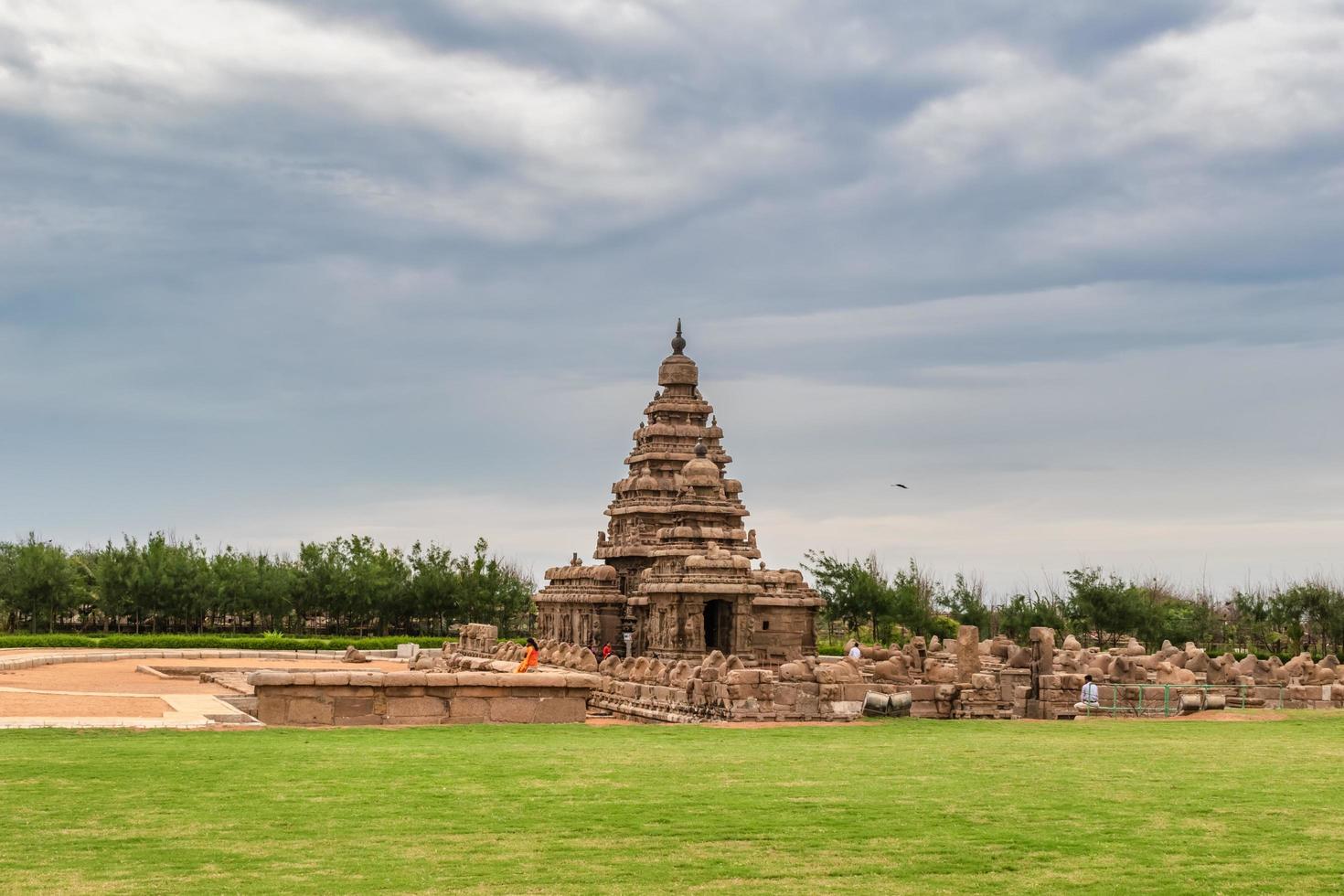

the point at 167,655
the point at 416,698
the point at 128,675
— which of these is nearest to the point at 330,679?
the point at 416,698

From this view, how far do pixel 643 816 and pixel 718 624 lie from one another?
1326 inches

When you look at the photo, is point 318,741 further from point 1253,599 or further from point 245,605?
point 1253,599

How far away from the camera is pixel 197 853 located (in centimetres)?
994

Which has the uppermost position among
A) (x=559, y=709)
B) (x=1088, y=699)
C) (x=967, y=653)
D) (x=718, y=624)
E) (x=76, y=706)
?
(x=718, y=624)

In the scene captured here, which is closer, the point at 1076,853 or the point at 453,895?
the point at 453,895

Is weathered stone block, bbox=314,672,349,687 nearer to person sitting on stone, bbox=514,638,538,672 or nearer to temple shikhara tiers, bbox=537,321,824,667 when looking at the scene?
person sitting on stone, bbox=514,638,538,672

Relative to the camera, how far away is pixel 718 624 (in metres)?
45.0

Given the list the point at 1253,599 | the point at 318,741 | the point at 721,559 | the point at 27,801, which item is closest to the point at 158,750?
the point at 318,741

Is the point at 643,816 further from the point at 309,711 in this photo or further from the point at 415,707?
the point at 309,711

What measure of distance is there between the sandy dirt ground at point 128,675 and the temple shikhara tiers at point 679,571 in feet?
23.8

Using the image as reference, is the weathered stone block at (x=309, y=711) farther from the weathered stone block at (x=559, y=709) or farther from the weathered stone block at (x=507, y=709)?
the weathered stone block at (x=559, y=709)

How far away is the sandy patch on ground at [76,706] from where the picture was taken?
21188mm

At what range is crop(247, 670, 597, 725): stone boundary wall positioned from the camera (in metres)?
20.2

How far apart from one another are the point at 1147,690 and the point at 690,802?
21043 mm
